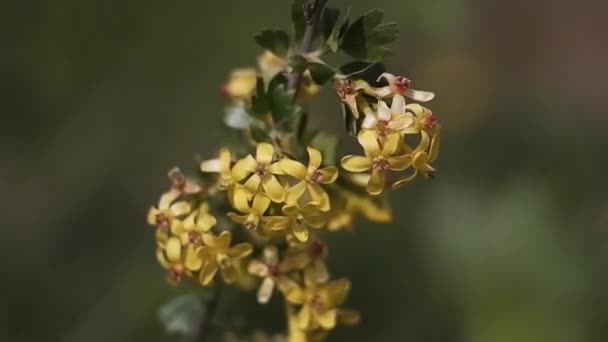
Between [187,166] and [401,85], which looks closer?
[401,85]

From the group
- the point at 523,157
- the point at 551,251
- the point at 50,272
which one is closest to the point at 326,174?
the point at 551,251

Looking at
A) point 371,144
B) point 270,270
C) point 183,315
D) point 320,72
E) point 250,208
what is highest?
point 320,72

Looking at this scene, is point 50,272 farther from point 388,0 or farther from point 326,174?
point 326,174

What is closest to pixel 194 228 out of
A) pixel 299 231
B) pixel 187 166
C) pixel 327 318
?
pixel 299 231

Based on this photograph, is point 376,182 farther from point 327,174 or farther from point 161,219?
point 161,219

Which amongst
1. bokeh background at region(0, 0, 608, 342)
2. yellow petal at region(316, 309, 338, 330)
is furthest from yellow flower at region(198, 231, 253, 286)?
bokeh background at region(0, 0, 608, 342)

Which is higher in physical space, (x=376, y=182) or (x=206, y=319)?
(x=376, y=182)

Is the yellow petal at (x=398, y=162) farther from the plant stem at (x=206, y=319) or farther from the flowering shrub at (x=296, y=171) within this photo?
the plant stem at (x=206, y=319)

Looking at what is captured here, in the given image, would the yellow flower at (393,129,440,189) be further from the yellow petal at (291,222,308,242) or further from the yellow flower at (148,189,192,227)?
the yellow flower at (148,189,192,227)
